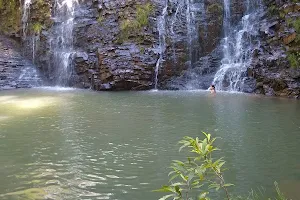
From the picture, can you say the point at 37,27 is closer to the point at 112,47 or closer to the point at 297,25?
the point at 112,47

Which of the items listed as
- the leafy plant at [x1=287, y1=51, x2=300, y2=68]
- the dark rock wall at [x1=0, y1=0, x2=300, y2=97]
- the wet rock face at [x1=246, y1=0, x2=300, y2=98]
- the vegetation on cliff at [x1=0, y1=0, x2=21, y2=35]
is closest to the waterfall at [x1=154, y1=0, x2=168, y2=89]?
the dark rock wall at [x1=0, y1=0, x2=300, y2=97]

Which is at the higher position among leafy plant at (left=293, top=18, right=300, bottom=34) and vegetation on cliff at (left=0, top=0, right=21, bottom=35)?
vegetation on cliff at (left=0, top=0, right=21, bottom=35)

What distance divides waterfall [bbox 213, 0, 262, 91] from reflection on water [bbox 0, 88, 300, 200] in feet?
16.3

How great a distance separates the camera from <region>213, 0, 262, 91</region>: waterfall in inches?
826

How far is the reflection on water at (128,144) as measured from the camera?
21.0ft

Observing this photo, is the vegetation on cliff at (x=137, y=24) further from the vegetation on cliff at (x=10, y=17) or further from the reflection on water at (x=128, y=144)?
the vegetation on cliff at (x=10, y=17)

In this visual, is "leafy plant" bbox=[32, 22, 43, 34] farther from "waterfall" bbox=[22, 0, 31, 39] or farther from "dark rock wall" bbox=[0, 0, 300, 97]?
"dark rock wall" bbox=[0, 0, 300, 97]

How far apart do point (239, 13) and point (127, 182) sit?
19.6 meters

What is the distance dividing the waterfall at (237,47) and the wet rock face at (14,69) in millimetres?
13808

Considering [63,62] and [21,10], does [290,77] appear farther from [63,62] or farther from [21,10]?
[21,10]

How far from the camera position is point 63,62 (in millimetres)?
25391

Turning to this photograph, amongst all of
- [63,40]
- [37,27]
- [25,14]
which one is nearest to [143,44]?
[63,40]

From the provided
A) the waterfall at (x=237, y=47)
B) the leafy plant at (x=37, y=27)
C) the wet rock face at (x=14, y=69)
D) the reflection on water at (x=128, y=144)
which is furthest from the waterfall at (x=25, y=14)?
the waterfall at (x=237, y=47)

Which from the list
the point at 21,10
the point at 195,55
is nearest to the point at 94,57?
the point at 195,55
